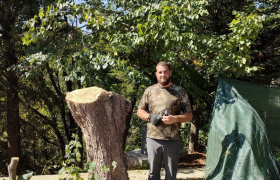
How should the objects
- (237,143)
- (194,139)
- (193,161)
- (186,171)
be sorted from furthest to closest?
(194,139), (193,161), (186,171), (237,143)

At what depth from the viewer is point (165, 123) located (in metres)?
2.88

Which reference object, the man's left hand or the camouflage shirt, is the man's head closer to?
the camouflage shirt

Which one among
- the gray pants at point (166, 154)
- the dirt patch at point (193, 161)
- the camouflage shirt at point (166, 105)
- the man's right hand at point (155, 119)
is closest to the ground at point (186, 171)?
the dirt patch at point (193, 161)

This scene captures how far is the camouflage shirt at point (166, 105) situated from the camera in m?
2.97

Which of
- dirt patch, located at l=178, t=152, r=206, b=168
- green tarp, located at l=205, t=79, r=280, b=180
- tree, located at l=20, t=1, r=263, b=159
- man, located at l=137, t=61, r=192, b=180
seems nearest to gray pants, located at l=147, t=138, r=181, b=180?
man, located at l=137, t=61, r=192, b=180

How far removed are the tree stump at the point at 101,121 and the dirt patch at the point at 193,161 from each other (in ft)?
13.7

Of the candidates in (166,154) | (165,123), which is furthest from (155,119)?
(166,154)

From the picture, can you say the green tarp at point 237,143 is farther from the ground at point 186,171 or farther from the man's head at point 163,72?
the ground at point 186,171

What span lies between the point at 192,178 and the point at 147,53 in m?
2.80

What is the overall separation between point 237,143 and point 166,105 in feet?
3.99

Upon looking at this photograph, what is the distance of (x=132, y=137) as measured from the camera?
20141 millimetres

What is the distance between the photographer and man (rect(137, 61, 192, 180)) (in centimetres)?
296

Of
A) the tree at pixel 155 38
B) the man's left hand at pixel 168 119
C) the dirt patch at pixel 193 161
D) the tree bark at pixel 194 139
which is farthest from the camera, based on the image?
the tree bark at pixel 194 139

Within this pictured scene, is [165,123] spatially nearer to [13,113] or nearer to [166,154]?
[166,154]
